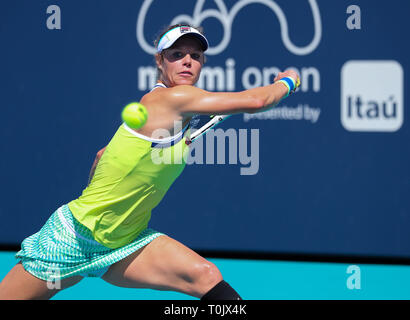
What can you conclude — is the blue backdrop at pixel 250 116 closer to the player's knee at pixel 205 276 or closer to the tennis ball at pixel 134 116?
the player's knee at pixel 205 276

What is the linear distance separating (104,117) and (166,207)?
2.96 ft

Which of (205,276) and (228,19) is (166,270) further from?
(228,19)

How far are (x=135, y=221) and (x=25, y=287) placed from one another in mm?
546

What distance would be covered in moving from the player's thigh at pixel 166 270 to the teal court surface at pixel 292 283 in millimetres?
1516

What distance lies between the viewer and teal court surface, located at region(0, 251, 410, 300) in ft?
14.6

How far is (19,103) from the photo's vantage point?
18.1 feet

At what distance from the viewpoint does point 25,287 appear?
2.81 meters

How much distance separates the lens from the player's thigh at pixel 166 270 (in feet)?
8.79

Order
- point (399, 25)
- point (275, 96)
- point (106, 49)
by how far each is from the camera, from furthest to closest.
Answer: point (106, 49) → point (399, 25) → point (275, 96)

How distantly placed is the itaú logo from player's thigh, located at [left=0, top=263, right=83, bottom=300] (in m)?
2.84

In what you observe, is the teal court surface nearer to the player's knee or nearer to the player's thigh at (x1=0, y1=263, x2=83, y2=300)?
the player's thigh at (x1=0, y1=263, x2=83, y2=300)

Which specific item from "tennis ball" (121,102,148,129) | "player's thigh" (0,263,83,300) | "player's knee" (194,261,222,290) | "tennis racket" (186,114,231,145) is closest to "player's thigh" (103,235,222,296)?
"player's knee" (194,261,222,290)
